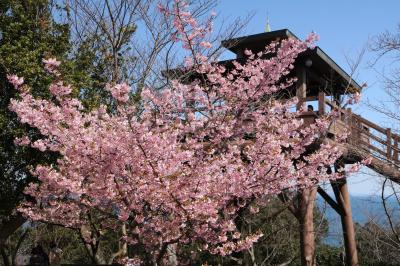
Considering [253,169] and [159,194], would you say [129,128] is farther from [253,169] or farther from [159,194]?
[253,169]

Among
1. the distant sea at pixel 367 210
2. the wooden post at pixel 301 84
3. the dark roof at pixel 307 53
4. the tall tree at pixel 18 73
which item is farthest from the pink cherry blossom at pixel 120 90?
the distant sea at pixel 367 210

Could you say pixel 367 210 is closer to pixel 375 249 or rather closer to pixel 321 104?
pixel 375 249

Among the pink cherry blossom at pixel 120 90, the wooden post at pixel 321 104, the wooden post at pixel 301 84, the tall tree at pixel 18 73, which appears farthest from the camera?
the wooden post at pixel 301 84

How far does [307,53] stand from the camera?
10.6m

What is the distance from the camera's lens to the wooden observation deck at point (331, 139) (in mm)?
9359

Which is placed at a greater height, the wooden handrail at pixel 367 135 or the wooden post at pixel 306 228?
the wooden handrail at pixel 367 135

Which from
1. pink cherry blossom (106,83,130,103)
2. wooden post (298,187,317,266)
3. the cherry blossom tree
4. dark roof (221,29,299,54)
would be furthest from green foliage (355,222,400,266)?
pink cherry blossom (106,83,130,103)

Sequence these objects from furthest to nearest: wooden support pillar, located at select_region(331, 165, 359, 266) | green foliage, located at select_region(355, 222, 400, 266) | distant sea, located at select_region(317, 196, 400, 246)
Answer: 1. green foliage, located at select_region(355, 222, 400, 266)
2. distant sea, located at select_region(317, 196, 400, 246)
3. wooden support pillar, located at select_region(331, 165, 359, 266)

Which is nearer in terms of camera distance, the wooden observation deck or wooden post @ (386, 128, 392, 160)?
the wooden observation deck

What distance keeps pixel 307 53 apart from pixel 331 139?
2.07 meters

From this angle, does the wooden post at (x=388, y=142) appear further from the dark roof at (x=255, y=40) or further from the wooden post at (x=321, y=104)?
the dark roof at (x=255, y=40)

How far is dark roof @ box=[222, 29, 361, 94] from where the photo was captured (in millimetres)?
10758

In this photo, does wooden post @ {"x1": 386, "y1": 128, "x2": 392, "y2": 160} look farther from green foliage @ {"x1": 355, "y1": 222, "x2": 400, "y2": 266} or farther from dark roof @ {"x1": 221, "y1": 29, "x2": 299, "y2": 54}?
green foliage @ {"x1": 355, "y1": 222, "x2": 400, "y2": 266}

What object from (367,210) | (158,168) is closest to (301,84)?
(158,168)
